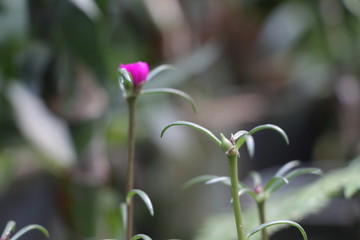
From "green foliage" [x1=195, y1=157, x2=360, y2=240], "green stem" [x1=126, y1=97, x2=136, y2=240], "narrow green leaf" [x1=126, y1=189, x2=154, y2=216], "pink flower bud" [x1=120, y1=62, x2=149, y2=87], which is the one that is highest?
"pink flower bud" [x1=120, y1=62, x2=149, y2=87]

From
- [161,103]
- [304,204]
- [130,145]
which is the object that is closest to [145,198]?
[130,145]

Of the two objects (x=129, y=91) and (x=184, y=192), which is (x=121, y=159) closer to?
(x=184, y=192)

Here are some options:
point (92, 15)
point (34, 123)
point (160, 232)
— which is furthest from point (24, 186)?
point (92, 15)

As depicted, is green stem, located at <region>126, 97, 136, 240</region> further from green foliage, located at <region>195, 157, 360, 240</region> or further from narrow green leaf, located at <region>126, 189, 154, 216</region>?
green foliage, located at <region>195, 157, 360, 240</region>

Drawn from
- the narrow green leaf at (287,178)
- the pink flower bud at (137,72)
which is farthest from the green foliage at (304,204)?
the pink flower bud at (137,72)

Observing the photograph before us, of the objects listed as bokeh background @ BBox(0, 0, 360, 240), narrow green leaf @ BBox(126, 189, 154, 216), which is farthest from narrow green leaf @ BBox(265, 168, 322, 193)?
bokeh background @ BBox(0, 0, 360, 240)

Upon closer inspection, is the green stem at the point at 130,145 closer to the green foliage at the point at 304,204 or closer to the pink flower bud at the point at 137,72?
the pink flower bud at the point at 137,72

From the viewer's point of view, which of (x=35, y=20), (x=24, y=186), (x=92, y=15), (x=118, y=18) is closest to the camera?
(x=92, y=15)

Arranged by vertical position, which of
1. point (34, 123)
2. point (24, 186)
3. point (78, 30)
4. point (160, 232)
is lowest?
point (160, 232)
